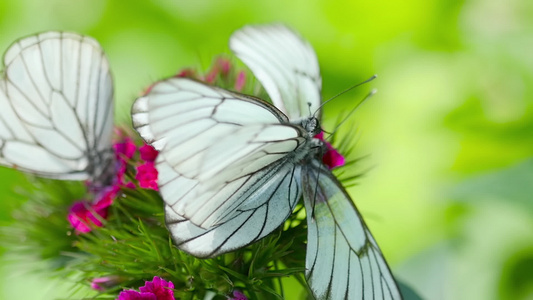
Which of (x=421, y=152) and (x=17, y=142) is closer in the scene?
(x=17, y=142)

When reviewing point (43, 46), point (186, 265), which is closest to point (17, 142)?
point (43, 46)

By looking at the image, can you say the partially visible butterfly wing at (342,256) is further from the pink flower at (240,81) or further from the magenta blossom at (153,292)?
the pink flower at (240,81)

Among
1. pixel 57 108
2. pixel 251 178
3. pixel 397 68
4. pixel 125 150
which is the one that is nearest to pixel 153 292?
pixel 251 178

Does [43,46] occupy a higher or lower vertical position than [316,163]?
higher

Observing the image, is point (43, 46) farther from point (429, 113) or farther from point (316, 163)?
point (429, 113)

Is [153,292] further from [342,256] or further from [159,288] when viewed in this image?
[342,256]

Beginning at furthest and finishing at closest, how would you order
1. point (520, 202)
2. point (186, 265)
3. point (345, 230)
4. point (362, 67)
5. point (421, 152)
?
1. point (362, 67)
2. point (421, 152)
3. point (520, 202)
4. point (186, 265)
5. point (345, 230)

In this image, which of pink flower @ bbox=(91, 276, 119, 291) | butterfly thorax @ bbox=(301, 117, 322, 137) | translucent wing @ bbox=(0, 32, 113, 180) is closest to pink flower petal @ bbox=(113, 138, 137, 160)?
translucent wing @ bbox=(0, 32, 113, 180)
